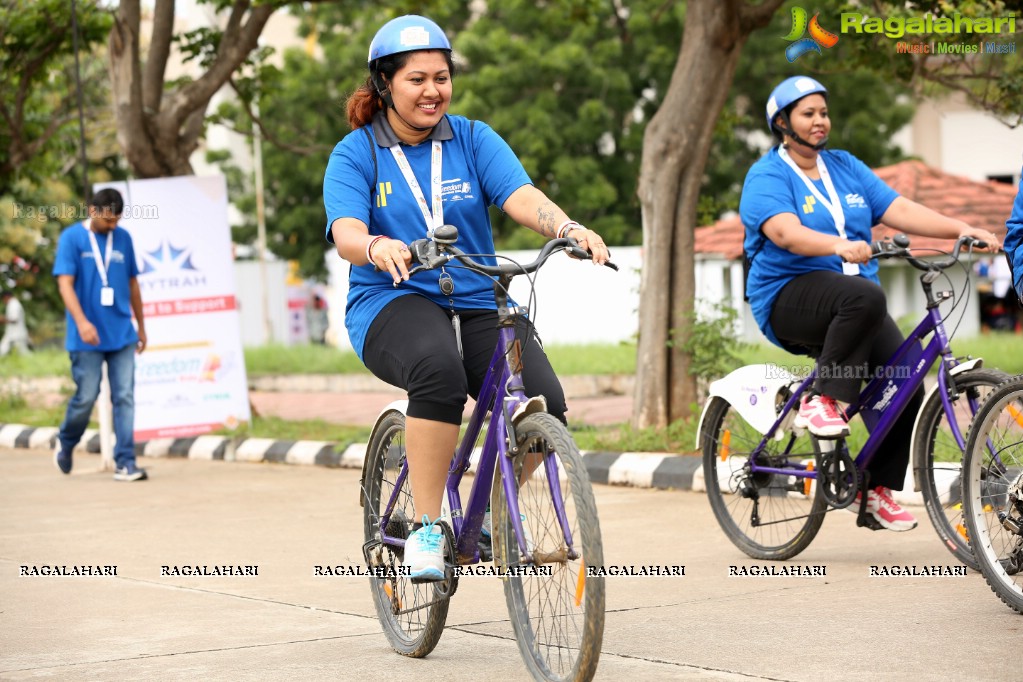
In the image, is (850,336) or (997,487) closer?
(997,487)

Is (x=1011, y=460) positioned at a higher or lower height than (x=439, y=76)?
lower

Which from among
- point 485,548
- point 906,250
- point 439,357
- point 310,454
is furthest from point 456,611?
point 310,454

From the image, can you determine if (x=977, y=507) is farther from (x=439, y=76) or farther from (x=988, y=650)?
(x=439, y=76)

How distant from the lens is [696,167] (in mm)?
10094

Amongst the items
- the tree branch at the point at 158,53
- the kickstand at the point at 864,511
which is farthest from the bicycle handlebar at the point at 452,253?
the tree branch at the point at 158,53

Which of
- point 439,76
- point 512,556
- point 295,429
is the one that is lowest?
point 295,429

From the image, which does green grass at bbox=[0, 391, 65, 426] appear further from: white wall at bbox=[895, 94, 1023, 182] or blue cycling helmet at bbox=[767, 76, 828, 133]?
white wall at bbox=[895, 94, 1023, 182]

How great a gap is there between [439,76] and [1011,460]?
2.24 m

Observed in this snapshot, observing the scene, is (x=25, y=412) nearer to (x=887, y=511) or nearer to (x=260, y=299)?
(x=887, y=511)

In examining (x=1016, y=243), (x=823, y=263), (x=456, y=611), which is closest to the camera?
(x=1016, y=243)

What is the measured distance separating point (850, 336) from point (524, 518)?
7.46ft

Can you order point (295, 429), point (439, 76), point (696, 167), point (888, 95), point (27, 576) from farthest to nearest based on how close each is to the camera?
1. point (888, 95)
2. point (295, 429)
3. point (696, 167)
4. point (27, 576)
5. point (439, 76)

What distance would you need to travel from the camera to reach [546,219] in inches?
176

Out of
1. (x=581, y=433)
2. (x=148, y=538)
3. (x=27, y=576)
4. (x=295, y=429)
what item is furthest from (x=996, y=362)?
(x=27, y=576)
